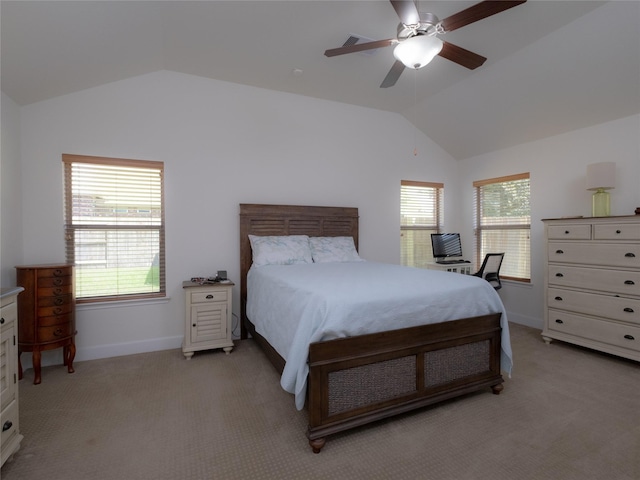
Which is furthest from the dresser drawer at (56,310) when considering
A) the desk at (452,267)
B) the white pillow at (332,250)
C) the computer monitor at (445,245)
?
the computer monitor at (445,245)

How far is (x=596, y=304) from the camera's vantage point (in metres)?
3.08

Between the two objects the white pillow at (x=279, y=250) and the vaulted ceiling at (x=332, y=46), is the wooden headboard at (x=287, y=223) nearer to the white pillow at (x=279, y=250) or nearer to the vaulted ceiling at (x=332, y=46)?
the white pillow at (x=279, y=250)

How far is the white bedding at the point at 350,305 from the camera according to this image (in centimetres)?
179

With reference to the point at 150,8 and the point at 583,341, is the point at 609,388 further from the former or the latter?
the point at 150,8

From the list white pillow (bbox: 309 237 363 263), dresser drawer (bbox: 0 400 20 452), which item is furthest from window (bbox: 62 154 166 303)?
white pillow (bbox: 309 237 363 263)

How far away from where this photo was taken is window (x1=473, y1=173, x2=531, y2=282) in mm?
4180

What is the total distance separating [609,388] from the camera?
8.04ft

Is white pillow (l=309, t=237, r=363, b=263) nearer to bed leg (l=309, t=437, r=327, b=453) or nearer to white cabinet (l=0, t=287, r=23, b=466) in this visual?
bed leg (l=309, t=437, r=327, b=453)

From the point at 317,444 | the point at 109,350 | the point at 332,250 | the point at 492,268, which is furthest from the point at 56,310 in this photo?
the point at 492,268

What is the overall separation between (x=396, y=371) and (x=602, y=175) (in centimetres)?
290

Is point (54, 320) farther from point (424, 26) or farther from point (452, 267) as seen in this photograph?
point (452, 267)

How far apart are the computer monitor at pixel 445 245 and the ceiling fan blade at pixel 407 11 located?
9.92ft

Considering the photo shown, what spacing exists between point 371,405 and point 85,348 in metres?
2.77

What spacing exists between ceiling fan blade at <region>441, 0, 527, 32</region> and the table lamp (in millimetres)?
2210
